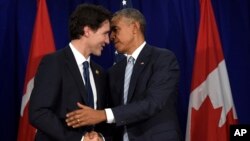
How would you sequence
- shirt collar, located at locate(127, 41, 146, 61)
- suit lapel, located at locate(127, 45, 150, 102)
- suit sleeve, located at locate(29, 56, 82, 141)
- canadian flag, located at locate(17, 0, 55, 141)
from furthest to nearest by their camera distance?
canadian flag, located at locate(17, 0, 55, 141), shirt collar, located at locate(127, 41, 146, 61), suit lapel, located at locate(127, 45, 150, 102), suit sleeve, located at locate(29, 56, 82, 141)

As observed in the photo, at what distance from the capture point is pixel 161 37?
385 cm

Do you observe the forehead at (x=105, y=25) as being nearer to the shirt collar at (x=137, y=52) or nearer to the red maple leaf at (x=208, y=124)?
the shirt collar at (x=137, y=52)

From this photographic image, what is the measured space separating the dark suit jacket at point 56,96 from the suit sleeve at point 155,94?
226 mm

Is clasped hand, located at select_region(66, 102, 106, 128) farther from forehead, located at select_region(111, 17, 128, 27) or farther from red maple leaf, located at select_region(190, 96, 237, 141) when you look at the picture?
red maple leaf, located at select_region(190, 96, 237, 141)

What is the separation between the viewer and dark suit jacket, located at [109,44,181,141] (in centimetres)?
238

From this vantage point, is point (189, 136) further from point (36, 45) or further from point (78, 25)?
point (78, 25)

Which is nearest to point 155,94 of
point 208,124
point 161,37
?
point 208,124

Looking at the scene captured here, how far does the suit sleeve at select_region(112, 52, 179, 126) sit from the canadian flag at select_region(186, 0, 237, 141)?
1.08m

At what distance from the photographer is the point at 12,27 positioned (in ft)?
12.3

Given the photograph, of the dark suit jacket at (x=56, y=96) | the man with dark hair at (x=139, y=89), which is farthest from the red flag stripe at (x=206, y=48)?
the dark suit jacket at (x=56, y=96)

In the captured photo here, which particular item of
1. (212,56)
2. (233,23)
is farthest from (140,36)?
(233,23)

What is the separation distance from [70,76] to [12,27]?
1.67 m

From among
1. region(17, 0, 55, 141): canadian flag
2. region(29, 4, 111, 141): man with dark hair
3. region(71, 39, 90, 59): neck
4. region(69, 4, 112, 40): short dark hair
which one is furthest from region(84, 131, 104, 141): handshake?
region(17, 0, 55, 141): canadian flag

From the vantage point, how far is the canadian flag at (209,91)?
361cm
